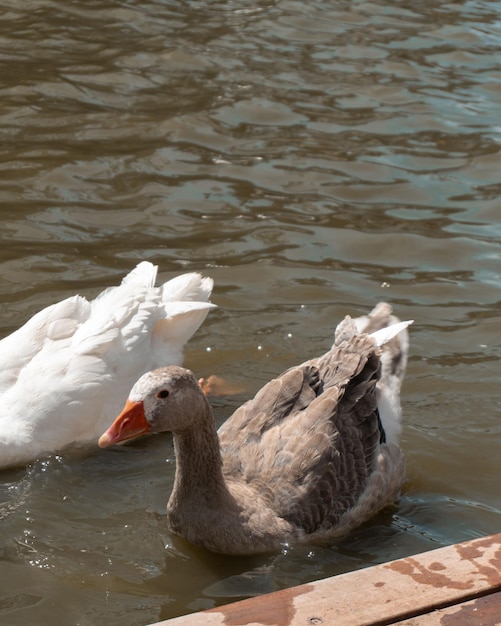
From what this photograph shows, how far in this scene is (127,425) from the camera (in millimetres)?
5004

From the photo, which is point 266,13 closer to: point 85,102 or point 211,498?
point 85,102

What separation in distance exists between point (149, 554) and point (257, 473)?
652 mm

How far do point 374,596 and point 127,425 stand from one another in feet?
5.36

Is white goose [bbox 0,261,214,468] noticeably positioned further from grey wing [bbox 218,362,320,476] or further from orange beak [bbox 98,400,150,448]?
orange beak [bbox 98,400,150,448]

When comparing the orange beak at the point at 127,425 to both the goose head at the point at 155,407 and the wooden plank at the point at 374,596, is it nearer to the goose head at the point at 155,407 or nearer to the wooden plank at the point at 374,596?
the goose head at the point at 155,407

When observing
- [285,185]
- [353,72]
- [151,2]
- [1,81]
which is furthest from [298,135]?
[151,2]

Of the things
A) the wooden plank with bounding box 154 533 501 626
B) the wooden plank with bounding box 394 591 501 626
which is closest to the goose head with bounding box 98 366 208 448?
the wooden plank with bounding box 154 533 501 626

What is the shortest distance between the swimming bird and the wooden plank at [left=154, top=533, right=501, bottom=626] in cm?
131

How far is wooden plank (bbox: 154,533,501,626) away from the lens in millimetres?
3633

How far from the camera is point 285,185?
944 centimetres

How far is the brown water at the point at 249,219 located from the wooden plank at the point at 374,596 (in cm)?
108

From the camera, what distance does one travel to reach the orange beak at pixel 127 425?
5000mm

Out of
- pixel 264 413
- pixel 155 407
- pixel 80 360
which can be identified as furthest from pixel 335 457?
pixel 80 360

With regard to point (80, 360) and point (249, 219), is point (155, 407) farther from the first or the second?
point (249, 219)
